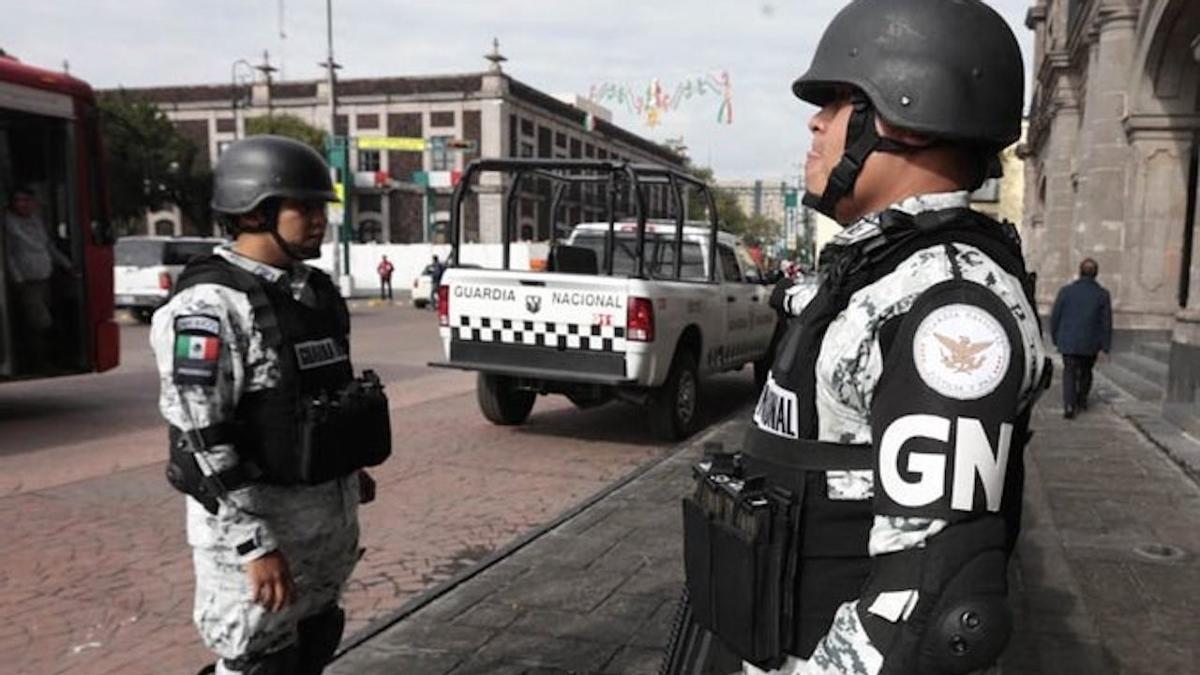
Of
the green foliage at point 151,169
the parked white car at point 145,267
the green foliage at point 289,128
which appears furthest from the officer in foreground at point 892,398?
the green foliage at point 289,128

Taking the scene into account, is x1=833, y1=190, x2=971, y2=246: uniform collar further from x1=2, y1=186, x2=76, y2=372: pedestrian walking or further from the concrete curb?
x1=2, y1=186, x2=76, y2=372: pedestrian walking

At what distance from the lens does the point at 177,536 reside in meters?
4.95

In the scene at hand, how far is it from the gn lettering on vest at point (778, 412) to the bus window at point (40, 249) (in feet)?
26.1

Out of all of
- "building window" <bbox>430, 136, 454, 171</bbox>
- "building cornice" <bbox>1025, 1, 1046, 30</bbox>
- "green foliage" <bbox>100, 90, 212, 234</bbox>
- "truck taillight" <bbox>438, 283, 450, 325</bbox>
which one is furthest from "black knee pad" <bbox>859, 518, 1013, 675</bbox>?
"building window" <bbox>430, 136, 454, 171</bbox>

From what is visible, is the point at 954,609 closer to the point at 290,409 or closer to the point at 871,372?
the point at 871,372

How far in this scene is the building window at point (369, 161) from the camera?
56.7 meters

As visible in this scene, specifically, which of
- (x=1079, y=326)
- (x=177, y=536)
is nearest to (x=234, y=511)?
(x=177, y=536)

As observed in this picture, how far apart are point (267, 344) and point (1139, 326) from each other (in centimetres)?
1218

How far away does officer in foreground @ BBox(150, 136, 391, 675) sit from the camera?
215 centimetres

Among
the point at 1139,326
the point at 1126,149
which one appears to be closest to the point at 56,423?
the point at 1139,326

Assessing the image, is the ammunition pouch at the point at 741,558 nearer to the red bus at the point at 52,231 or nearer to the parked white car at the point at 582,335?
the parked white car at the point at 582,335

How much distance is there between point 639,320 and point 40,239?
522 cm

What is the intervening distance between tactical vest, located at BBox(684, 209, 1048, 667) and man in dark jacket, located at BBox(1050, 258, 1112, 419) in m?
8.34

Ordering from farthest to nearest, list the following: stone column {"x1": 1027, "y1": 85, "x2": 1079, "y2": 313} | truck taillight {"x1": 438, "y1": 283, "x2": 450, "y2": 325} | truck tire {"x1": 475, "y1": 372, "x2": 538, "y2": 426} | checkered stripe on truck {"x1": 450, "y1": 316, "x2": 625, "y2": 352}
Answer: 1. stone column {"x1": 1027, "y1": 85, "x2": 1079, "y2": 313}
2. truck tire {"x1": 475, "y1": 372, "x2": 538, "y2": 426}
3. truck taillight {"x1": 438, "y1": 283, "x2": 450, "y2": 325}
4. checkered stripe on truck {"x1": 450, "y1": 316, "x2": 625, "y2": 352}
